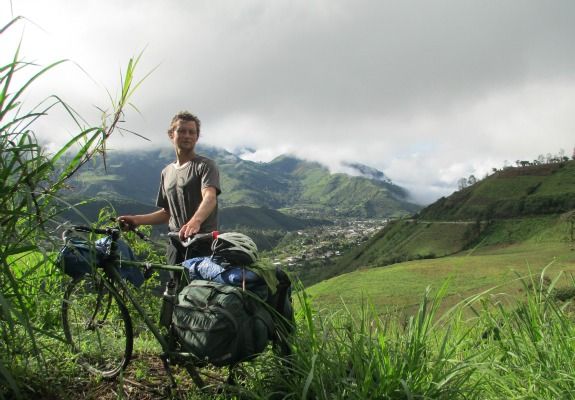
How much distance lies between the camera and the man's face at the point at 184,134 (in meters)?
4.73

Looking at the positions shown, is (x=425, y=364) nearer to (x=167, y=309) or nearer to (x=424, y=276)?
(x=167, y=309)

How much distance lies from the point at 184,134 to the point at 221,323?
2.49 meters

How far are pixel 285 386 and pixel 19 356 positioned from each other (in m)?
1.98

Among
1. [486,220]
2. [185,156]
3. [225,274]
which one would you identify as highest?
[486,220]

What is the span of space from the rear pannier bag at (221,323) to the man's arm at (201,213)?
0.57 metres

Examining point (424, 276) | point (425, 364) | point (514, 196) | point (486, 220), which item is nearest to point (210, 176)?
point (425, 364)

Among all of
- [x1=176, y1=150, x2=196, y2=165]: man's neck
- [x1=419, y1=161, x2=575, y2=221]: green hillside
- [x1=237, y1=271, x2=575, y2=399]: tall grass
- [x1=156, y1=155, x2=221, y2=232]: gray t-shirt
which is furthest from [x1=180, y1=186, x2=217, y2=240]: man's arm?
[x1=419, y1=161, x2=575, y2=221]: green hillside

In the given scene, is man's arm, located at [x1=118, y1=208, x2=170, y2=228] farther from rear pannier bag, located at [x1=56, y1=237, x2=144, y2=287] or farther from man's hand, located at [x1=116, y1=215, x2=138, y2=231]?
rear pannier bag, located at [x1=56, y1=237, x2=144, y2=287]

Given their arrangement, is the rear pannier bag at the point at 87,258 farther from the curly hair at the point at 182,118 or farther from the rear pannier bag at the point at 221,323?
the curly hair at the point at 182,118

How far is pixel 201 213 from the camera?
3928 mm

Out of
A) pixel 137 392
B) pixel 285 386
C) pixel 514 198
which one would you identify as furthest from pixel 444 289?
pixel 514 198

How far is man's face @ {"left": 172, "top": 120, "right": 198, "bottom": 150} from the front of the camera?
4.73 m

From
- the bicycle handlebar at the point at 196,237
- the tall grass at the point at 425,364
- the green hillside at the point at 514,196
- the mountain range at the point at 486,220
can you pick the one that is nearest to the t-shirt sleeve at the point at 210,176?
the bicycle handlebar at the point at 196,237

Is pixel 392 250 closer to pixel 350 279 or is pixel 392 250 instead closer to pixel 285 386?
pixel 350 279
